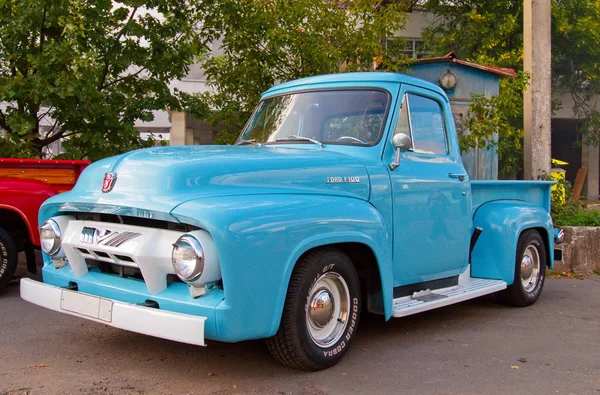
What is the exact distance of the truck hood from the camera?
373 centimetres

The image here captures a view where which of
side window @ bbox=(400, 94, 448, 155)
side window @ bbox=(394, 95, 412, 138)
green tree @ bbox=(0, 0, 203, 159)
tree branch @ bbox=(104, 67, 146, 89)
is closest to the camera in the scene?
side window @ bbox=(394, 95, 412, 138)

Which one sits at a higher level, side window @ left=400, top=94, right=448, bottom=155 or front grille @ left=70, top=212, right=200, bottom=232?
side window @ left=400, top=94, right=448, bottom=155

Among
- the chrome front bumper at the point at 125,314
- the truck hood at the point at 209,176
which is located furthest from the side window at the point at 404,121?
the chrome front bumper at the point at 125,314

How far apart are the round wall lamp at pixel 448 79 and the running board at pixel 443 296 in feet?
20.4

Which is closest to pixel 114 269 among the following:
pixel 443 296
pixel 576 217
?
pixel 443 296

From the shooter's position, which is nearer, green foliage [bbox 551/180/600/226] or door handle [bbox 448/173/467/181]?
door handle [bbox 448/173/467/181]

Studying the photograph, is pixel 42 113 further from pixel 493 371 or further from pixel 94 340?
pixel 493 371

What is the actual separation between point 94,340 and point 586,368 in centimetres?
366

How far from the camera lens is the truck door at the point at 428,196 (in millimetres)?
4793

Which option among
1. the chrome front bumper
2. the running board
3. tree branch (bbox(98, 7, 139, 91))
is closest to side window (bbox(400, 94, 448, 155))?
the running board

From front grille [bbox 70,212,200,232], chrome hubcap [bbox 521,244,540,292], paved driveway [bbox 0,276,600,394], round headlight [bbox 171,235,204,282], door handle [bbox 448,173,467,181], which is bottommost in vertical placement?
paved driveway [bbox 0,276,600,394]

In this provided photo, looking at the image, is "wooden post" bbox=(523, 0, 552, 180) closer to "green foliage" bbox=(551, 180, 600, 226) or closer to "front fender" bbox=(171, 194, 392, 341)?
"green foliage" bbox=(551, 180, 600, 226)

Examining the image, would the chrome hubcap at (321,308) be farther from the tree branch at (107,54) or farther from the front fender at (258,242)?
the tree branch at (107,54)

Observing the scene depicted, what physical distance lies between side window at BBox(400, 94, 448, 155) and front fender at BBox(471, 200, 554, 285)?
38.1 inches
